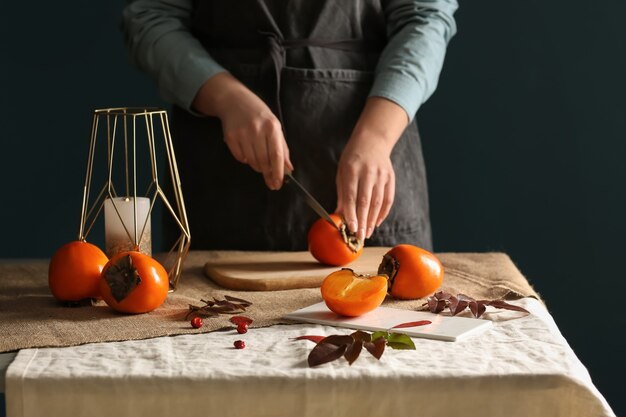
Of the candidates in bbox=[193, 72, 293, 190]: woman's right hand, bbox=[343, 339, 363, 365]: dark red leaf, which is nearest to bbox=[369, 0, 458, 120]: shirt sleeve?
bbox=[193, 72, 293, 190]: woman's right hand

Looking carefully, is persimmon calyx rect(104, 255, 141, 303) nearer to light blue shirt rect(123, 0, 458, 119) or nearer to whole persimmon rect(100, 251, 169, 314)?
whole persimmon rect(100, 251, 169, 314)

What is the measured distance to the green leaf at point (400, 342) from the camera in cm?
103

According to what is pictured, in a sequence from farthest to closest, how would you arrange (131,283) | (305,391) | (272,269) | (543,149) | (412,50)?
(543,149), (412,50), (272,269), (131,283), (305,391)

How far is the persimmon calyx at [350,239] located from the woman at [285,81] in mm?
266

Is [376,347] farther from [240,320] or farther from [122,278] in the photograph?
[122,278]

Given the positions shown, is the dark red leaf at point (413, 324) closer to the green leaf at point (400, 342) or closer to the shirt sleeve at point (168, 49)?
the green leaf at point (400, 342)

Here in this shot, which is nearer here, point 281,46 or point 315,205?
point 315,205

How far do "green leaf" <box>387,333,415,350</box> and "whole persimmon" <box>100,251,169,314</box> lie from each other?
0.34 meters

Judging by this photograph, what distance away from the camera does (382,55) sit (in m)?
1.84

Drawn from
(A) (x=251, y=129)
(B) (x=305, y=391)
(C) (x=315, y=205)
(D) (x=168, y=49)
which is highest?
(D) (x=168, y=49)

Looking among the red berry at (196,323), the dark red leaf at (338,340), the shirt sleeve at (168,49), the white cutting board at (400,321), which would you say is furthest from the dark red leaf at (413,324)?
the shirt sleeve at (168,49)

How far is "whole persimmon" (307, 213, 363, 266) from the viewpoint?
1.48m

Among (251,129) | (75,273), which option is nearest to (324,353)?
(75,273)

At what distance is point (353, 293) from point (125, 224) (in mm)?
375
